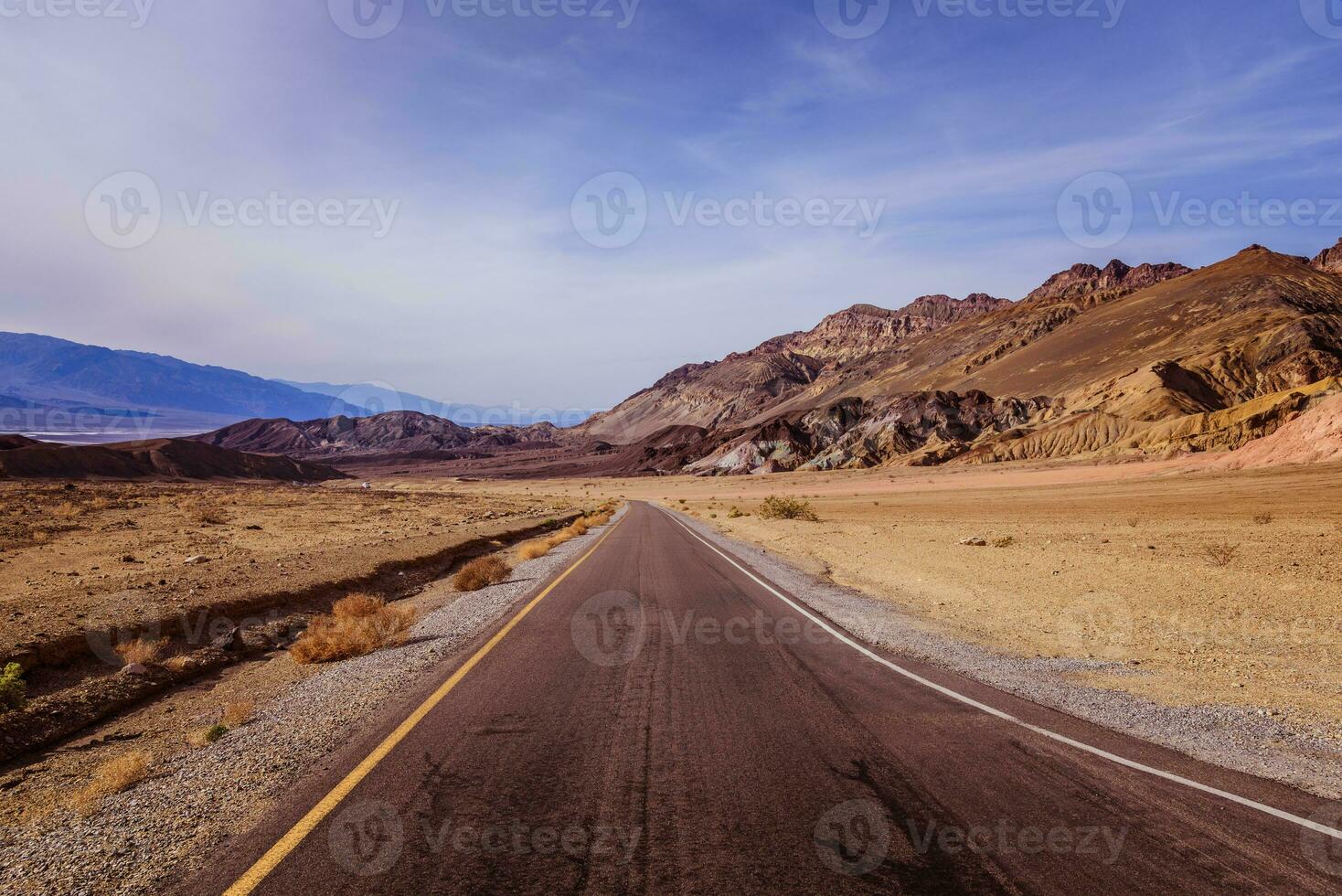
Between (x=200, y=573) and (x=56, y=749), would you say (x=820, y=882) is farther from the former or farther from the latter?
(x=200, y=573)

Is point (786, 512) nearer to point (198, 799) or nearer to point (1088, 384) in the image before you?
point (198, 799)

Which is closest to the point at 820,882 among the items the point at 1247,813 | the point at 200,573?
the point at 1247,813

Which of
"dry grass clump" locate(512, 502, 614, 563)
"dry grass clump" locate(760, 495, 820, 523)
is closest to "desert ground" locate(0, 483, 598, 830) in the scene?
"dry grass clump" locate(512, 502, 614, 563)

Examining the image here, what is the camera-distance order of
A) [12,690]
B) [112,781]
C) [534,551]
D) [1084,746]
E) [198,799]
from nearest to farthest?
[198,799] < [112,781] < [1084,746] < [12,690] < [534,551]

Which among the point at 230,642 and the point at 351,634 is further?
the point at 230,642

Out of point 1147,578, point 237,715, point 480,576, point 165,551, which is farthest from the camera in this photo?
point 165,551

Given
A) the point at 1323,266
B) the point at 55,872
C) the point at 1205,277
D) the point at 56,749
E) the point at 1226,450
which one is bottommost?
the point at 56,749

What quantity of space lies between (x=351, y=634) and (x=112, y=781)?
491 centimetres

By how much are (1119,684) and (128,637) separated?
1371 cm

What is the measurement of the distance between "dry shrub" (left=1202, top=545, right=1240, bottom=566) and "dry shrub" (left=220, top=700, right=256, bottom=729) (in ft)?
65.6

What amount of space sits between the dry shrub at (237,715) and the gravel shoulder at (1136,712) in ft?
25.3

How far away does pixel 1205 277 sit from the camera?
12369cm

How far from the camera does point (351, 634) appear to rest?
9992 millimetres

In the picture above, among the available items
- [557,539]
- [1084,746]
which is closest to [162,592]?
[557,539]
